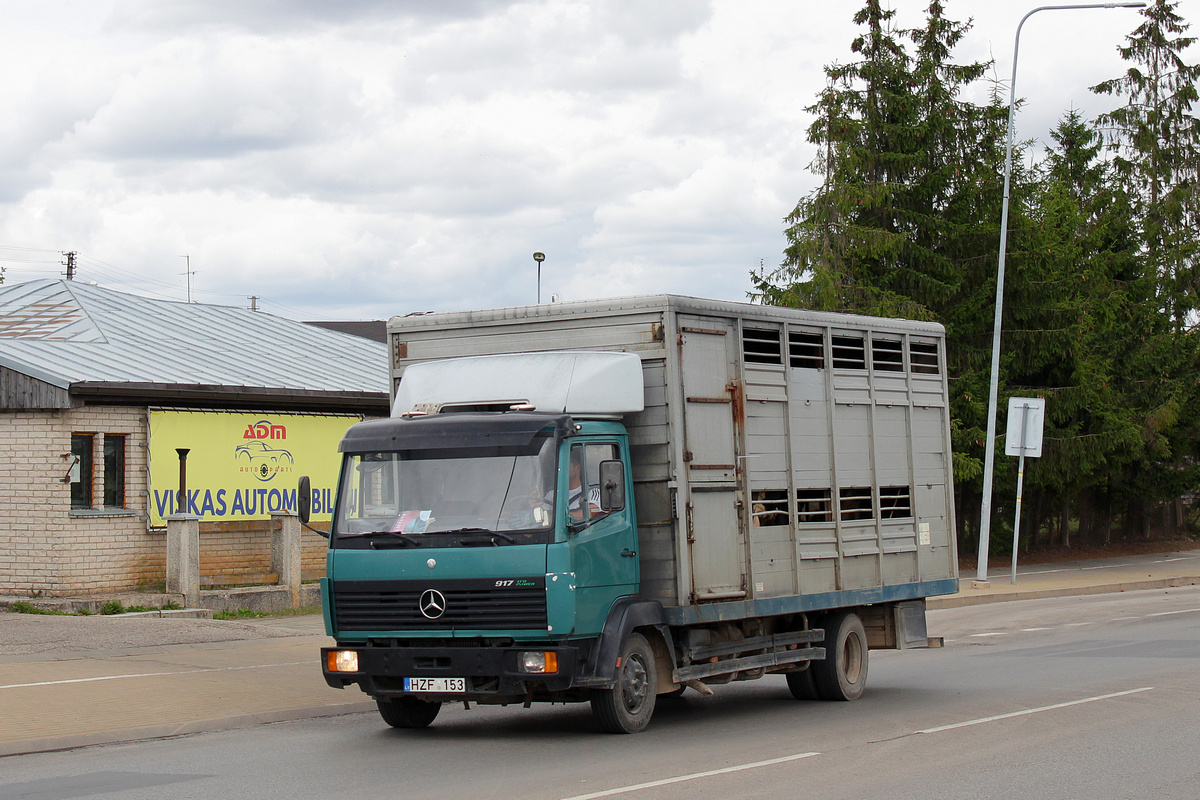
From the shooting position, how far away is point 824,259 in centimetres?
3180

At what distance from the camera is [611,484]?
10.2 m

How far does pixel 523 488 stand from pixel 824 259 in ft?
75.0

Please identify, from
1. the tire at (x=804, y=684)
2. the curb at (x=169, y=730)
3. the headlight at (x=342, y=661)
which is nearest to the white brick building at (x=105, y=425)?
the curb at (x=169, y=730)

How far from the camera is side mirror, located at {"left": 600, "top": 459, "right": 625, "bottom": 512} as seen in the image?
1018cm

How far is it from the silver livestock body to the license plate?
161 cm

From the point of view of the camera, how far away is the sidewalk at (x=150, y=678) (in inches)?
440

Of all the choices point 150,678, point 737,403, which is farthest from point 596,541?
point 150,678

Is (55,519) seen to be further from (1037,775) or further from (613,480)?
(1037,775)

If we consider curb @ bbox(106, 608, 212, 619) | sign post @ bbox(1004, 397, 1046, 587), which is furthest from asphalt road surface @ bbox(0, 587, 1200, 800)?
sign post @ bbox(1004, 397, 1046, 587)

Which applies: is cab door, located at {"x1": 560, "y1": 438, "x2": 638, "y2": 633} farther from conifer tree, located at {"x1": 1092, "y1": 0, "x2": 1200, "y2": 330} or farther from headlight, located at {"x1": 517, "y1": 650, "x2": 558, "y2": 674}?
conifer tree, located at {"x1": 1092, "y1": 0, "x2": 1200, "y2": 330}

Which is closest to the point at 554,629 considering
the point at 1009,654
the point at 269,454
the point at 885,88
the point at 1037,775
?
the point at 1037,775

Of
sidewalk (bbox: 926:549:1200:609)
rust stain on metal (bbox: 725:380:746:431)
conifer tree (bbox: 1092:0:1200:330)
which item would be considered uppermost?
conifer tree (bbox: 1092:0:1200:330)

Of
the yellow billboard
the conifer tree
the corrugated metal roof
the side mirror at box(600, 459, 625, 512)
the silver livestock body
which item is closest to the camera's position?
the side mirror at box(600, 459, 625, 512)

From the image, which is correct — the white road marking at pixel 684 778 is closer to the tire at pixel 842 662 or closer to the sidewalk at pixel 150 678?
the tire at pixel 842 662
